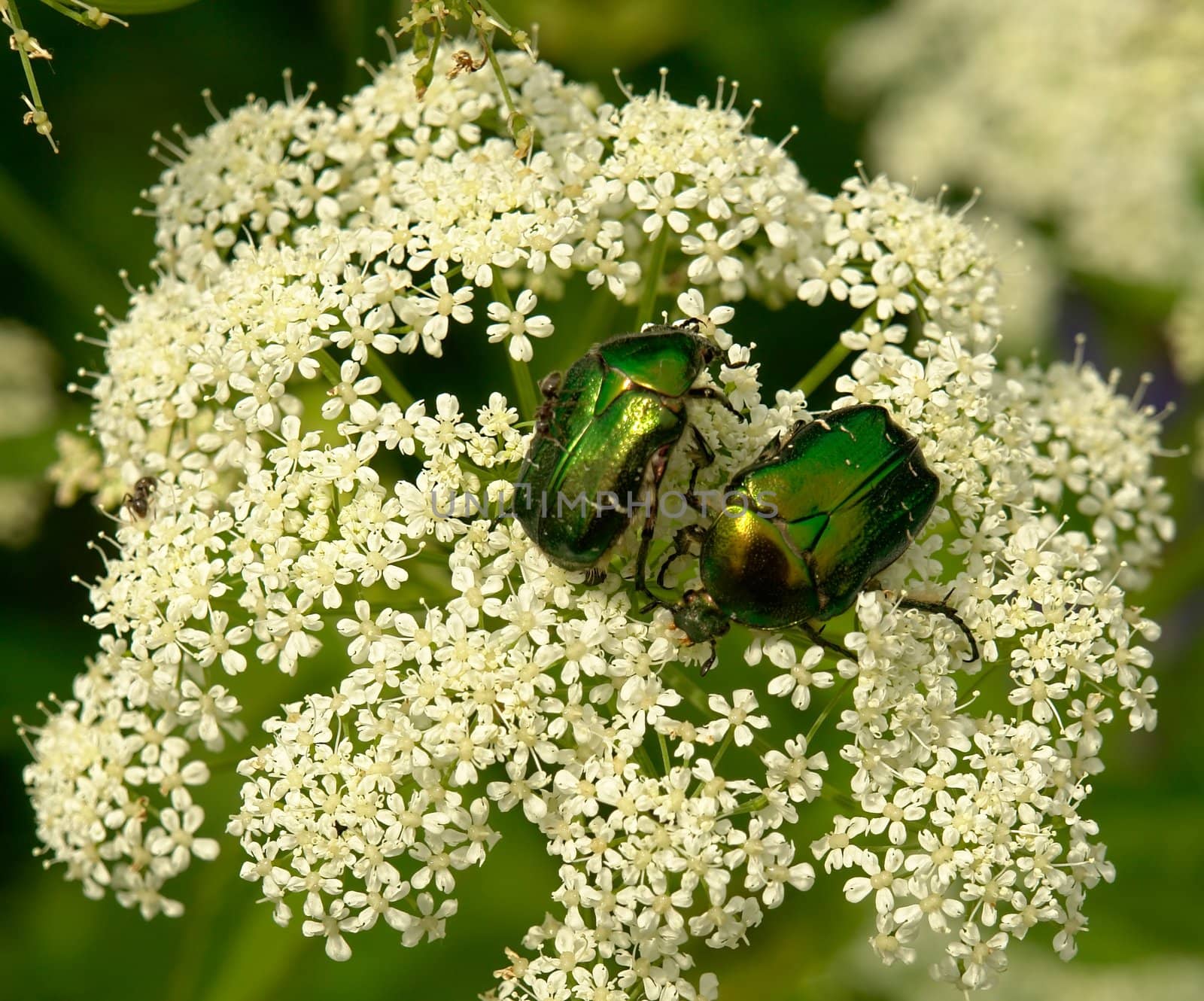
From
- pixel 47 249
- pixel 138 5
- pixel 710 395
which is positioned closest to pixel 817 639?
pixel 710 395

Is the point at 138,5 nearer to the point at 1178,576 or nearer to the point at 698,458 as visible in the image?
the point at 698,458

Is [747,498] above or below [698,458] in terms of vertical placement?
below

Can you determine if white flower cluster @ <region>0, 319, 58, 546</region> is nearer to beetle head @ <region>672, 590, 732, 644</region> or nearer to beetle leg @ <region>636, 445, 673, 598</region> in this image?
beetle leg @ <region>636, 445, 673, 598</region>

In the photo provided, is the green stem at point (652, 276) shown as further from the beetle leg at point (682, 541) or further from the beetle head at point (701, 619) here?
the beetle head at point (701, 619)

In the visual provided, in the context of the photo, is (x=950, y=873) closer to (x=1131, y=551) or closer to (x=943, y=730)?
(x=943, y=730)

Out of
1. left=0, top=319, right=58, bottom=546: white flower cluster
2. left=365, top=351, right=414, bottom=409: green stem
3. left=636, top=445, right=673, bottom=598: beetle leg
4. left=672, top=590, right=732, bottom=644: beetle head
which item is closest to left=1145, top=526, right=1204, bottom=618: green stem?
left=672, top=590, right=732, bottom=644: beetle head

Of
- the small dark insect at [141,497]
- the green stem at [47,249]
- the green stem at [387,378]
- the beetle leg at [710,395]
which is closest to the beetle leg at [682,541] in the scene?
the beetle leg at [710,395]

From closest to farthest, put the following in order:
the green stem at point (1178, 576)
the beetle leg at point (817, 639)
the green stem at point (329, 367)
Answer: the beetle leg at point (817, 639) < the green stem at point (329, 367) < the green stem at point (1178, 576)
